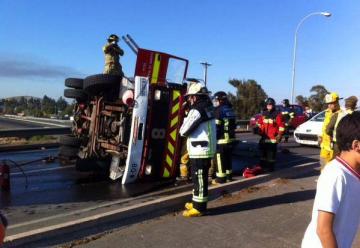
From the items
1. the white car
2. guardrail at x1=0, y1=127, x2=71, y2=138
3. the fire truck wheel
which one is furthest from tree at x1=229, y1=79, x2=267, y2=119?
the fire truck wheel

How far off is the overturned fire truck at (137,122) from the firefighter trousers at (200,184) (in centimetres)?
189

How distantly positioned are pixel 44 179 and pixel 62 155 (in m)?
0.95

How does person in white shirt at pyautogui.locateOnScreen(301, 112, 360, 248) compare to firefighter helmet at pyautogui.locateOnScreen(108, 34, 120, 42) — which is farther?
firefighter helmet at pyautogui.locateOnScreen(108, 34, 120, 42)

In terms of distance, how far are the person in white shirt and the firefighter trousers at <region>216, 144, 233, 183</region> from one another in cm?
559

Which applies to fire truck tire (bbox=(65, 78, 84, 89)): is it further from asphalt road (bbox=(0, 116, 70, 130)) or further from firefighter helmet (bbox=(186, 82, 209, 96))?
asphalt road (bbox=(0, 116, 70, 130))

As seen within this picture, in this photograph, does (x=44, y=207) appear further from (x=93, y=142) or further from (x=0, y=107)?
(x=0, y=107)

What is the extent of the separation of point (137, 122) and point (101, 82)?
1.16m

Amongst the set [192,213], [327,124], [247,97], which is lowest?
[192,213]

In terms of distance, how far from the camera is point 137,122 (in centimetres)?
762

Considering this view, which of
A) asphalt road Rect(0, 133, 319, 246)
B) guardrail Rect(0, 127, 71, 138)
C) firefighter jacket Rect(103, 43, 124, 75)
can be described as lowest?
asphalt road Rect(0, 133, 319, 246)

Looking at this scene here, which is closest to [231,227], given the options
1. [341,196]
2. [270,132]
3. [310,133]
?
[341,196]

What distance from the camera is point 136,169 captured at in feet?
25.7

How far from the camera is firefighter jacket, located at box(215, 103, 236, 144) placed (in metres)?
8.45

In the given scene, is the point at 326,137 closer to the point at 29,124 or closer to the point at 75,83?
the point at 75,83
